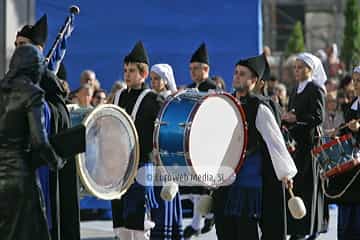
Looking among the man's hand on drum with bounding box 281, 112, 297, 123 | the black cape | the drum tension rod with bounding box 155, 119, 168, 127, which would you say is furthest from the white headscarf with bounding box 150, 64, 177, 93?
the drum tension rod with bounding box 155, 119, 168, 127

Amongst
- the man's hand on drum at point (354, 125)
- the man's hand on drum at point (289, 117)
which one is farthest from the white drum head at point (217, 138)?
the man's hand on drum at point (289, 117)

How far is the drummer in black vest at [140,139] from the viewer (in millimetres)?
8570

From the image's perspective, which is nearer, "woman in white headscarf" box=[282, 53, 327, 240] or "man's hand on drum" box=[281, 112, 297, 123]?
"man's hand on drum" box=[281, 112, 297, 123]

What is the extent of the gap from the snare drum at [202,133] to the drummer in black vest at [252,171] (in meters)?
0.08

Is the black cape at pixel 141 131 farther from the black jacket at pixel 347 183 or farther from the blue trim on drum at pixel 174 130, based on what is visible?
the black jacket at pixel 347 183

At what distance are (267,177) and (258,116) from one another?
0.48 meters

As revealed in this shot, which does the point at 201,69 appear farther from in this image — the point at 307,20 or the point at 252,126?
the point at 307,20

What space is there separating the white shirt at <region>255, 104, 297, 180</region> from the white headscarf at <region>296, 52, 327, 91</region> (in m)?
2.63

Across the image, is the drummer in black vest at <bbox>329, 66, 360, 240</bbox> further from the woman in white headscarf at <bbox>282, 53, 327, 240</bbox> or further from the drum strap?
the drum strap

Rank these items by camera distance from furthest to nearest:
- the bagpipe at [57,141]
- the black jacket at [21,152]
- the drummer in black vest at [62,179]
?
the drummer in black vest at [62,179], the bagpipe at [57,141], the black jacket at [21,152]

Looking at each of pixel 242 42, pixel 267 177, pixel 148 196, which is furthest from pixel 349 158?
pixel 242 42

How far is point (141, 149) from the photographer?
8.55m

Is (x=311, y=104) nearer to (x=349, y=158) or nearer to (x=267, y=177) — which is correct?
(x=349, y=158)

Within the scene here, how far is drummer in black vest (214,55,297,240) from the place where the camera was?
759 cm
